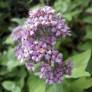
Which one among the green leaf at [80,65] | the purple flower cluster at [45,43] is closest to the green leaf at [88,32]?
the green leaf at [80,65]

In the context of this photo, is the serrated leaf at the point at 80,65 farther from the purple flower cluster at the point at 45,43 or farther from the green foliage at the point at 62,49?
the purple flower cluster at the point at 45,43

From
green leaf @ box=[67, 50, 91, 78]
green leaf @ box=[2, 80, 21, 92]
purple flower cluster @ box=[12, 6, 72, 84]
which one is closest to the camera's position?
→ purple flower cluster @ box=[12, 6, 72, 84]

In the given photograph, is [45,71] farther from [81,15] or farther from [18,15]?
[18,15]

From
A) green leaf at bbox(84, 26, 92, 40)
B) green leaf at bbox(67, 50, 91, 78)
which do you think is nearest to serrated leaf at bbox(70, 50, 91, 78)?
green leaf at bbox(67, 50, 91, 78)

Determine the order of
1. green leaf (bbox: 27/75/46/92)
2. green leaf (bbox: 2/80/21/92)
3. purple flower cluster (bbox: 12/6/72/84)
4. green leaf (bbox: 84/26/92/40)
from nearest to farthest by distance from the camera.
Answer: purple flower cluster (bbox: 12/6/72/84) → green leaf (bbox: 27/75/46/92) → green leaf (bbox: 2/80/21/92) → green leaf (bbox: 84/26/92/40)

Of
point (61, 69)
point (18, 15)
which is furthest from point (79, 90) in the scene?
point (18, 15)

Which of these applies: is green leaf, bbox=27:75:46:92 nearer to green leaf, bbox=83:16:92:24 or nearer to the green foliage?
the green foliage
